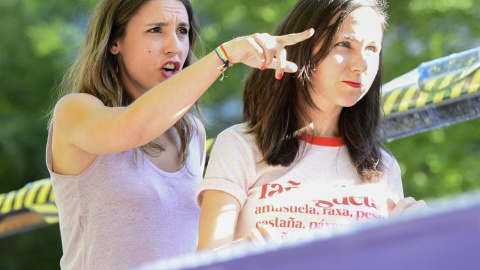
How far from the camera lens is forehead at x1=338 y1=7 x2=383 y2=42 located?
72.4 inches

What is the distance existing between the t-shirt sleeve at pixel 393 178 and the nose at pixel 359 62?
0.82 ft

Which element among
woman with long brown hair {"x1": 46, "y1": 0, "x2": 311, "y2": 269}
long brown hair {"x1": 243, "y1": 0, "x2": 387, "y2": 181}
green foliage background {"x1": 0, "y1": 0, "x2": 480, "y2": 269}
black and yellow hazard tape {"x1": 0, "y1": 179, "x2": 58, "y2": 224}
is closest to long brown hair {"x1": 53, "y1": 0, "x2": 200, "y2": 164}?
woman with long brown hair {"x1": 46, "y1": 0, "x2": 311, "y2": 269}

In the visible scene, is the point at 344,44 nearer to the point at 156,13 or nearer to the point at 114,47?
the point at 156,13

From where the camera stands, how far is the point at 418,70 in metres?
2.73

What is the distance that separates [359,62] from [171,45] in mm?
559

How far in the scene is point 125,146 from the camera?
1.82 m

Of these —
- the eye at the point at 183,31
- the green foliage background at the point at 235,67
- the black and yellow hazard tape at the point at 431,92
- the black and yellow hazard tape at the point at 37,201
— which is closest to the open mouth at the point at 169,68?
the eye at the point at 183,31

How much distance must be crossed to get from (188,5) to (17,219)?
1.25 meters

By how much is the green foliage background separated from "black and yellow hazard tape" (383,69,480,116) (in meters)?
3.71

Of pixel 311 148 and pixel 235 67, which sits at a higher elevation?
pixel 235 67

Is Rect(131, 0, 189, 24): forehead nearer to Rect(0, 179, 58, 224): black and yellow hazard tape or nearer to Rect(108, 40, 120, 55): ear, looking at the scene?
Rect(108, 40, 120, 55): ear

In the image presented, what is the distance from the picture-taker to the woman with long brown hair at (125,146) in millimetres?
1882

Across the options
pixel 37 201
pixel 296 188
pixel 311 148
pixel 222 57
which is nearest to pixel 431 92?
pixel 311 148

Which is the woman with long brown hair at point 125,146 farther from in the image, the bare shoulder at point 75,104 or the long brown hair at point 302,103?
the long brown hair at point 302,103
